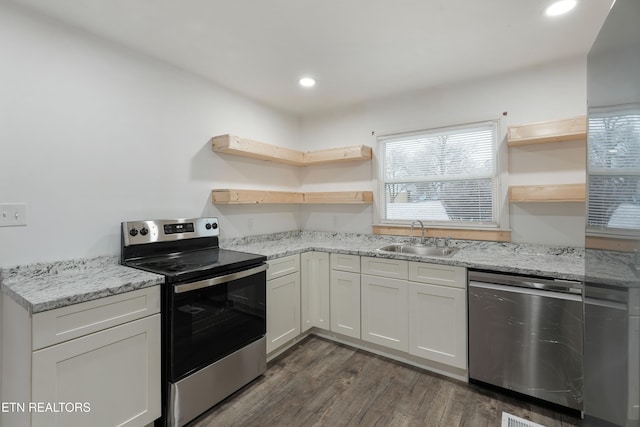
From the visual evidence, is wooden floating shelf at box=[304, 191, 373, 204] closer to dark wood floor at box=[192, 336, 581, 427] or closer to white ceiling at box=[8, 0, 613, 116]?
white ceiling at box=[8, 0, 613, 116]

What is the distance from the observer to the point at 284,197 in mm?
3309

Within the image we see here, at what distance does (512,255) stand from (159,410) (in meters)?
2.67

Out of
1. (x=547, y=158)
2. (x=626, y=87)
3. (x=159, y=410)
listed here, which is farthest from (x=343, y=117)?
(x=159, y=410)

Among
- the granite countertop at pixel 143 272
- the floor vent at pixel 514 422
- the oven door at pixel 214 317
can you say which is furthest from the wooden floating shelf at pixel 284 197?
the floor vent at pixel 514 422

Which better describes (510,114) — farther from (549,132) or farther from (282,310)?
(282,310)

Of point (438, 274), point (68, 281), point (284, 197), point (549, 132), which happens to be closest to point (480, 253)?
point (438, 274)

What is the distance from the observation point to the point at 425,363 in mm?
2424

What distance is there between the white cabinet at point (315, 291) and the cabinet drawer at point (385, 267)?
411 millimetres

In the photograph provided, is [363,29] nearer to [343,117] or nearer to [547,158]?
[343,117]

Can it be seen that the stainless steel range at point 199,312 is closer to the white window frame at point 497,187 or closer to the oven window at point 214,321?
the oven window at point 214,321

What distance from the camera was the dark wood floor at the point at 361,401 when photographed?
1.84 m

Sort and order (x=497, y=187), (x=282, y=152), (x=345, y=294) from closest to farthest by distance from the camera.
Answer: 1. (x=497, y=187)
2. (x=345, y=294)
3. (x=282, y=152)

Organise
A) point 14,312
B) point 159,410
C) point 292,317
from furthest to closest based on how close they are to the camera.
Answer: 1. point 292,317
2. point 159,410
3. point 14,312

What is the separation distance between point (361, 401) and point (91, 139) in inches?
98.1
